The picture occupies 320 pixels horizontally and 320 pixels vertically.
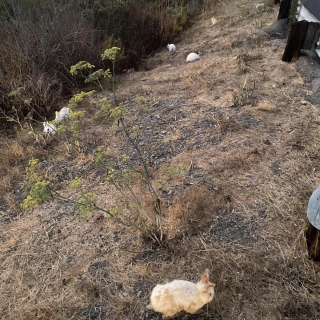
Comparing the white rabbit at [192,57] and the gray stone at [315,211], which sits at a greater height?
the gray stone at [315,211]

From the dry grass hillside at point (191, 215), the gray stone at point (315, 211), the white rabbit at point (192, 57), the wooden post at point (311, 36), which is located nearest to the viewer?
the gray stone at point (315, 211)

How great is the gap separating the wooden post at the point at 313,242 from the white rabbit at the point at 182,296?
2.66ft

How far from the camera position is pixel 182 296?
178 centimetres

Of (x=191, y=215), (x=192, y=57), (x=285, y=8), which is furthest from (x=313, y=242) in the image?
(x=285, y=8)

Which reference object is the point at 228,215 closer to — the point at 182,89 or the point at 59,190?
the point at 59,190

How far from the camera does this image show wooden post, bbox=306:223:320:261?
2048mm

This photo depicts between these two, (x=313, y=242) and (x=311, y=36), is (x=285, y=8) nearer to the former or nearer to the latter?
(x=311, y=36)

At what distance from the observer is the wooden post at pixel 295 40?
4.50m

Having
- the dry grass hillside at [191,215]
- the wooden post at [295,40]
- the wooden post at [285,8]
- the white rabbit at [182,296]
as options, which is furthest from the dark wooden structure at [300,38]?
the white rabbit at [182,296]

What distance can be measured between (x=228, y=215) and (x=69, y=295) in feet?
4.59

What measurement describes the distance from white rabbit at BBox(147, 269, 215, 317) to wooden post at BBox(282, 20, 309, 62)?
420 cm

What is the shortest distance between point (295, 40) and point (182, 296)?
4.43 metres

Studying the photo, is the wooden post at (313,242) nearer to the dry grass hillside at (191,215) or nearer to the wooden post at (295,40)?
the dry grass hillside at (191,215)

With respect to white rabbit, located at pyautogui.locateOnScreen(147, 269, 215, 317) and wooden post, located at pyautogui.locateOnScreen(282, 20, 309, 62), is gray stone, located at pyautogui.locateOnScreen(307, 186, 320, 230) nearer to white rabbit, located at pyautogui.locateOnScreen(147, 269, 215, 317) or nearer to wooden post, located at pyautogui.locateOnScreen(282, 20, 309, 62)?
white rabbit, located at pyautogui.locateOnScreen(147, 269, 215, 317)
